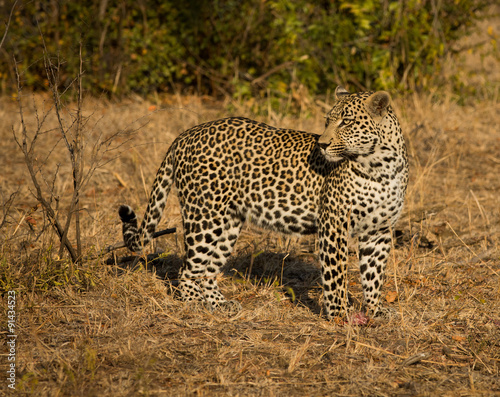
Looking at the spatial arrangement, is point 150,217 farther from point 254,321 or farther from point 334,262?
point 334,262

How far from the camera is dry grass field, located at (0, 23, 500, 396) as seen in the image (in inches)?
168

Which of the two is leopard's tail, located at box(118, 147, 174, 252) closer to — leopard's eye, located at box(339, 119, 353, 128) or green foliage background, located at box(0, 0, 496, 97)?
leopard's eye, located at box(339, 119, 353, 128)

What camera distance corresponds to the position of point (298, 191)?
555 cm

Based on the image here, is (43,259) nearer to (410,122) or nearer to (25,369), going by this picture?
(25,369)

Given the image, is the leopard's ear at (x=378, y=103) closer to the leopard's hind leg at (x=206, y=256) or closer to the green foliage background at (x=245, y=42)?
the leopard's hind leg at (x=206, y=256)

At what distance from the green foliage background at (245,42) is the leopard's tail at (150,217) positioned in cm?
569

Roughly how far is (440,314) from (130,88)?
387 inches

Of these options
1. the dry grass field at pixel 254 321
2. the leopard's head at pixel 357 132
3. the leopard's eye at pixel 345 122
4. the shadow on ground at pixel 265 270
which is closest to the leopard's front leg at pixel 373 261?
the dry grass field at pixel 254 321

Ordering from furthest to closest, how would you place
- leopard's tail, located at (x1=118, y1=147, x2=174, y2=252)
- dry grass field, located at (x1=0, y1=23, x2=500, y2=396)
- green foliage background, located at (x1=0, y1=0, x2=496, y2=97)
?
green foliage background, located at (x1=0, y1=0, x2=496, y2=97)
leopard's tail, located at (x1=118, y1=147, x2=174, y2=252)
dry grass field, located at (x1=0, y1=23, x2=500, y2=396)

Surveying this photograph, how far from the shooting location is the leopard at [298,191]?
16.9ft

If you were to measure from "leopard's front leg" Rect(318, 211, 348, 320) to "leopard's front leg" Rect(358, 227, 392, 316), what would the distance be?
1.10 feet

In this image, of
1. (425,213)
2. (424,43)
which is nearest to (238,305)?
(425,213)

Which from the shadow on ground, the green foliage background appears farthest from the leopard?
the green foliage background

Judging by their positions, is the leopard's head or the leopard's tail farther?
the leopard's tail
